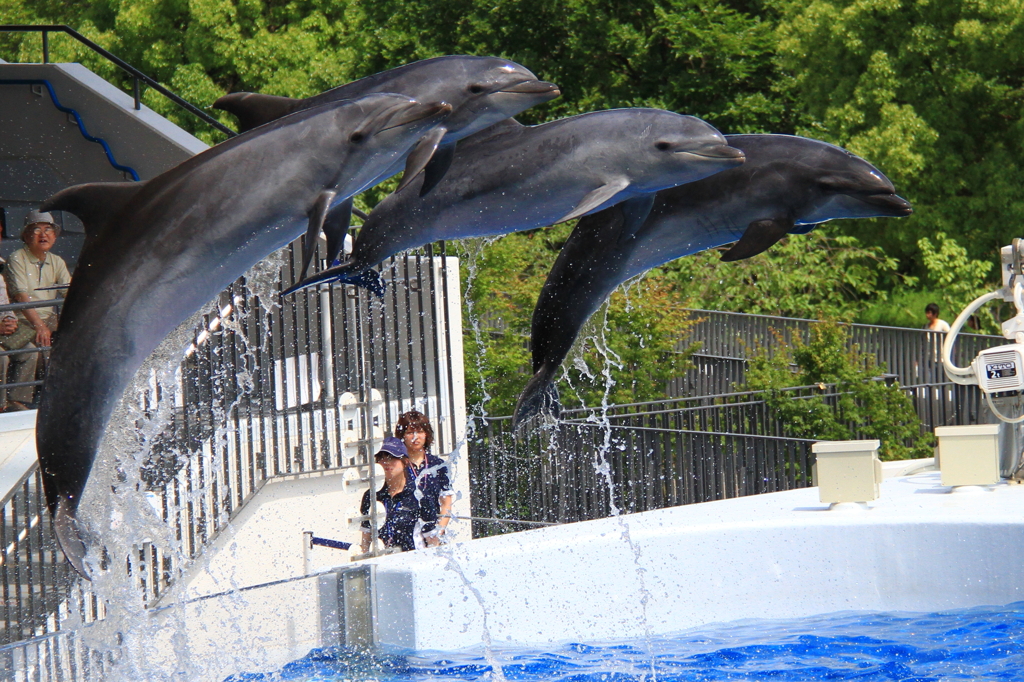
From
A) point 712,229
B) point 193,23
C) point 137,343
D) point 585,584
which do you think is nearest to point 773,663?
point 585,584

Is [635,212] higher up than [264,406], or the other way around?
[635,212]

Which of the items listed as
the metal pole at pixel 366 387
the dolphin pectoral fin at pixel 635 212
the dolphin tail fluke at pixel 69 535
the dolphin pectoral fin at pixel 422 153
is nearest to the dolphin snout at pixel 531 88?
the dolphin pectoral fin at pixel 422 153

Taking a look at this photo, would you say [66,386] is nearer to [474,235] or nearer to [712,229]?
[474,235]

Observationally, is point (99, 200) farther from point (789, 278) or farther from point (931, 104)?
point (931, 104)

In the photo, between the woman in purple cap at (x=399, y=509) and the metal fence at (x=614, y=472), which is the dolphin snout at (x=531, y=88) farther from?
the metal fence at (x=614, y=472)

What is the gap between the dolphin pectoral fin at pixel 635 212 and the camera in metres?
5.56

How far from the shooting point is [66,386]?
181 inches

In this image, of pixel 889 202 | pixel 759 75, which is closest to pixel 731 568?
pixel 889 202

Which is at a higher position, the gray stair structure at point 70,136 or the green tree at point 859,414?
the gray stair structure at point 70,136

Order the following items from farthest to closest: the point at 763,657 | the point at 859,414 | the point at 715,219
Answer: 1. the point at 859,414
2. the point at 763,657
3. the point at 715,219

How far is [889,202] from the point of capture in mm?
5520

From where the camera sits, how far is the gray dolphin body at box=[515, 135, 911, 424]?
18.2 feet

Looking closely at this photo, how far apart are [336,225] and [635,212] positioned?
1.39m

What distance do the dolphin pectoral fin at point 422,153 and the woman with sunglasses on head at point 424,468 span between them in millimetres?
5083
